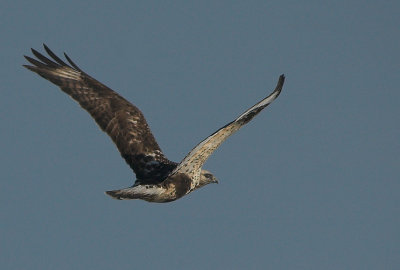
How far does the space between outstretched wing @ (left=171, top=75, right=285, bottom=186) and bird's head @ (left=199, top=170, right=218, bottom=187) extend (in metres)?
1.30

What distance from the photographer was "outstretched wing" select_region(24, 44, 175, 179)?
574 inches

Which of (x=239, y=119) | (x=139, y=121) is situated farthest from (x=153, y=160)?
(x=239, y=119)

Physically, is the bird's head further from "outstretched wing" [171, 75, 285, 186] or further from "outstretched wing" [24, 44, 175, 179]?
"outstretched wing" [171, 75, 285, 186]

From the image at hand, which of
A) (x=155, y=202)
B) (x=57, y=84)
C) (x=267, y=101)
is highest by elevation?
(x=57, y=84)

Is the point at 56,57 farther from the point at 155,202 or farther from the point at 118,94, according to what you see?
the point at 155,202

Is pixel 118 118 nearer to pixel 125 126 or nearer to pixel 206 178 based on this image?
pixel 125 126

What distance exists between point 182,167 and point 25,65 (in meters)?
3.92

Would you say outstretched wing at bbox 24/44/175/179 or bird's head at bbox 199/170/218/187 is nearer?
outstretched wing at bbox 24/44/175/179

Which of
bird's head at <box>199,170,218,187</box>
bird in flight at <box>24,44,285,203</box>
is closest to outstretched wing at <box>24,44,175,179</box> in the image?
bird in flight at <box>24,44,285,203</box>

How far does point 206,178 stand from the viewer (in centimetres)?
1520

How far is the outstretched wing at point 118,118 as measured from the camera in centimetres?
1459

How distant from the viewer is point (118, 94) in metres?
15.0

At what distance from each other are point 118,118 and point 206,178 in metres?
2.13

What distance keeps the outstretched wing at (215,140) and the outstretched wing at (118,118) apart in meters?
1.03
